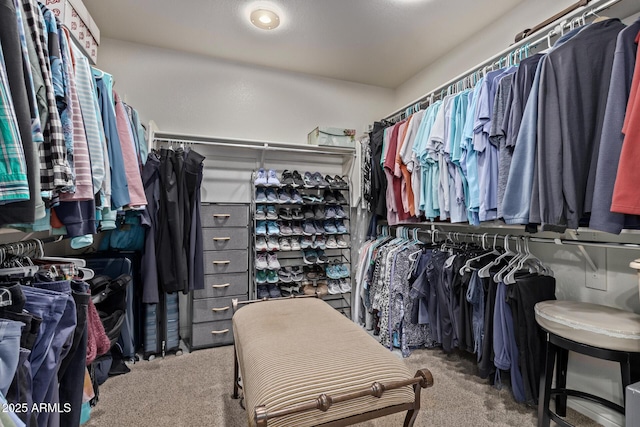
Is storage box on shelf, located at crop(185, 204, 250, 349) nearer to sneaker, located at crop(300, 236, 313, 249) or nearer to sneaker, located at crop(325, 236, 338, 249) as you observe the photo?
sneaker, located at crop(300, 236, 313, 249)

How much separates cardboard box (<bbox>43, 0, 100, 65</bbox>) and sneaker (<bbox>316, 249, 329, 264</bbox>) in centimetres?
222

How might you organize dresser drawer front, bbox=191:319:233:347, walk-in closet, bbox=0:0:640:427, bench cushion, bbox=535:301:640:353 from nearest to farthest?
walk-in closet, bbox=0:0:640:427
bench cushion, bbox=535:301:640:353
dresser drawer front, bbox=191:319:233:347

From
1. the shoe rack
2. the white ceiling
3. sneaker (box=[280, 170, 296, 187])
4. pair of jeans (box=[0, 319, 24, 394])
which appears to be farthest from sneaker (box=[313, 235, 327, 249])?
pair of jeans (box=[0, 319, 24, 394])

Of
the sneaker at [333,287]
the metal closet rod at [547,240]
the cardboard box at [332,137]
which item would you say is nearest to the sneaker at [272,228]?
the sneaker at [333,287]

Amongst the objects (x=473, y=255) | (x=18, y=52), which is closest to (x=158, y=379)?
(x=18, y=52)

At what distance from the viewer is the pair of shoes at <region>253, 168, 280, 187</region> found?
2.73 meters

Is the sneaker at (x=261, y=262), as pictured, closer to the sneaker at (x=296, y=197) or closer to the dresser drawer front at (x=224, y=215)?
the dresser drawer front at (x=224, y=215)

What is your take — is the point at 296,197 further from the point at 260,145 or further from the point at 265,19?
the point at 265,19

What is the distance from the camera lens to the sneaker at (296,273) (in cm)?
283

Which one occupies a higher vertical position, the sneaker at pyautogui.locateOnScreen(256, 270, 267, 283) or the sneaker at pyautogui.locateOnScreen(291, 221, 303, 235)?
the sneaker at pyautogui.locateOnScreen(291, 221, 303, 235)

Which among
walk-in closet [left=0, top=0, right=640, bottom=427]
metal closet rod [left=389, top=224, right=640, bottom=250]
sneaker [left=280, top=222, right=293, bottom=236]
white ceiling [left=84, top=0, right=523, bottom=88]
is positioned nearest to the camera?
walk-in closet [left=0, top=0, right=640, bottom=427]

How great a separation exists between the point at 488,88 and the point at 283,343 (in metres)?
1.73

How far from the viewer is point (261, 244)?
8.96 ft

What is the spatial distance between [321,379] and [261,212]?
2.02 meters
